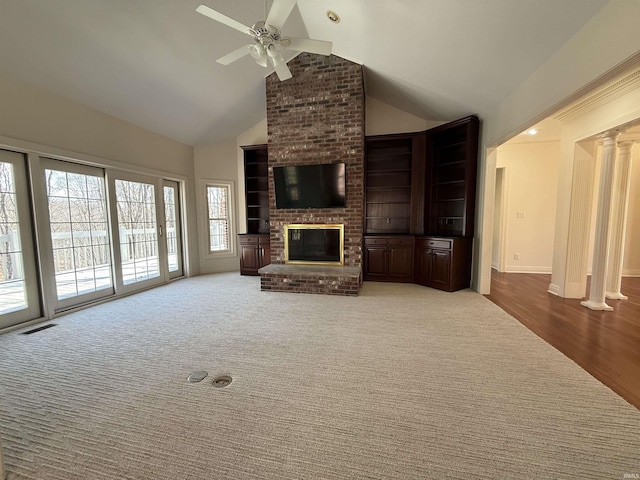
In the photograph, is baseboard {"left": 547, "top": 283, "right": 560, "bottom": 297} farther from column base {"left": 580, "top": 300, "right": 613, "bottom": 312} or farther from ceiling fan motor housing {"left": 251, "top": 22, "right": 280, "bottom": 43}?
ceiling fan motor housing {"left": 251, "top": 22, "right": 280, "bottom": 43}

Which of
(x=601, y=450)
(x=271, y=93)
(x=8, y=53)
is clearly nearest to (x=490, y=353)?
(x=601, y=450)

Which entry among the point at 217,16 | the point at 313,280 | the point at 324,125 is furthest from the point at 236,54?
the point at 313,280

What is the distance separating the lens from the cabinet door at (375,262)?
197 inches

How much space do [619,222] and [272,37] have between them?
16.8 ft

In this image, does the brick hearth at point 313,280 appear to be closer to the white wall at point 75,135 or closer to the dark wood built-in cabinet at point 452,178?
the dark wood built-in cabinet at point 452,178

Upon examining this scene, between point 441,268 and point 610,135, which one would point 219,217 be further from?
point 610,135

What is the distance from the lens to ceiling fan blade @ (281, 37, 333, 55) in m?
2.62

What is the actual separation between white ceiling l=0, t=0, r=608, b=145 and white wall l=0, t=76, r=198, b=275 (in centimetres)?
15

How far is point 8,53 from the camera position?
106 inches

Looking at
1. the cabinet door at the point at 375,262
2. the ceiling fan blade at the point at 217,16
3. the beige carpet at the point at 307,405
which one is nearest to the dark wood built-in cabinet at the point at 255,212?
the cabinet door at the point at 375,262

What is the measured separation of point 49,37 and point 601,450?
5.52m

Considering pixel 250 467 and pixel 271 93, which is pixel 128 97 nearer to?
pixel 271 93

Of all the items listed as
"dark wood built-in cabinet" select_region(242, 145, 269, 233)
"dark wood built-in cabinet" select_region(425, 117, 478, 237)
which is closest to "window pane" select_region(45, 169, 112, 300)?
"dark wood built-in cabinet" select_region(242, 145, 269, 233)

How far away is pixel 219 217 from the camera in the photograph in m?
6.11
